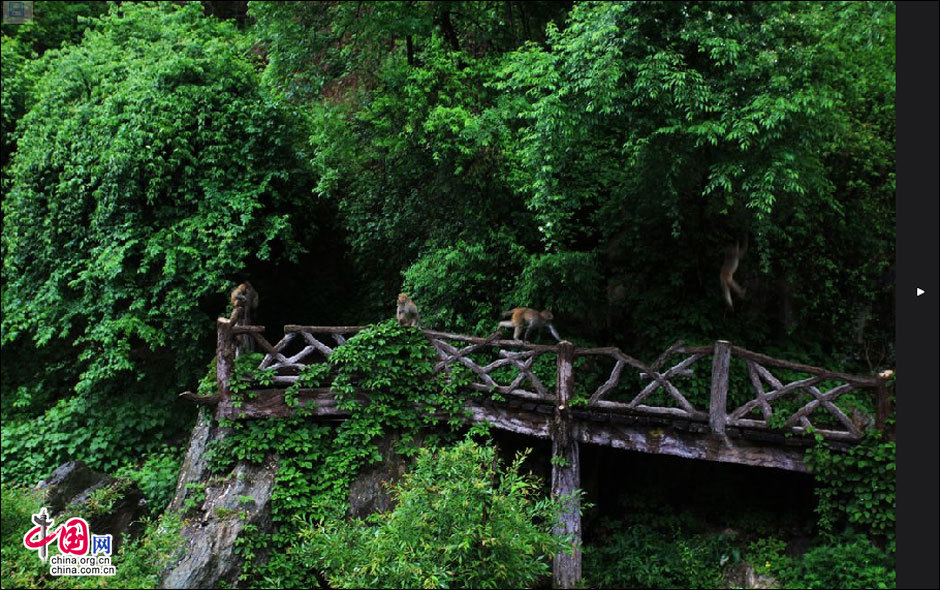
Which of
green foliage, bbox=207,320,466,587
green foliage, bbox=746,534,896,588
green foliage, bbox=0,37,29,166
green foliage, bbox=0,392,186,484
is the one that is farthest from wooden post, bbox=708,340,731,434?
green foliage, bbox=0,37,29,166

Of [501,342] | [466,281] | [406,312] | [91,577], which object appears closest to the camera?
[91,577]

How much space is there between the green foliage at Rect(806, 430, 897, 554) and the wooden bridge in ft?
0.47

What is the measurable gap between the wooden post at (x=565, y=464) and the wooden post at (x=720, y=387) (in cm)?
157

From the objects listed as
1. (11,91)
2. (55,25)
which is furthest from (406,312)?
(55,25)

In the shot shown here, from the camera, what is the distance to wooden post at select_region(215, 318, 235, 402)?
29.5ft

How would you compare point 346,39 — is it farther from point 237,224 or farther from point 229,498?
point 229,498

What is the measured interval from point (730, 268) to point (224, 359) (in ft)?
21.7

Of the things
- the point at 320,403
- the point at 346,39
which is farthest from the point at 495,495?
the point at 346,39

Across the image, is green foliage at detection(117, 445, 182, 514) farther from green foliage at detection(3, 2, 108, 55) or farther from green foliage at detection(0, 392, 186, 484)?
green foliage at detection(3, 2, 108, 55)

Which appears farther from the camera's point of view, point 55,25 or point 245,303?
point 55,25

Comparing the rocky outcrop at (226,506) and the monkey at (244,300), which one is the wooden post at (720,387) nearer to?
the rocky outcrop at (226,506)

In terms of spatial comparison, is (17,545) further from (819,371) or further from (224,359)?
(819,371)

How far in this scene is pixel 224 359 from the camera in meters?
9.02

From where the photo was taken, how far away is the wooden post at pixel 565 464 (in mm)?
8445
